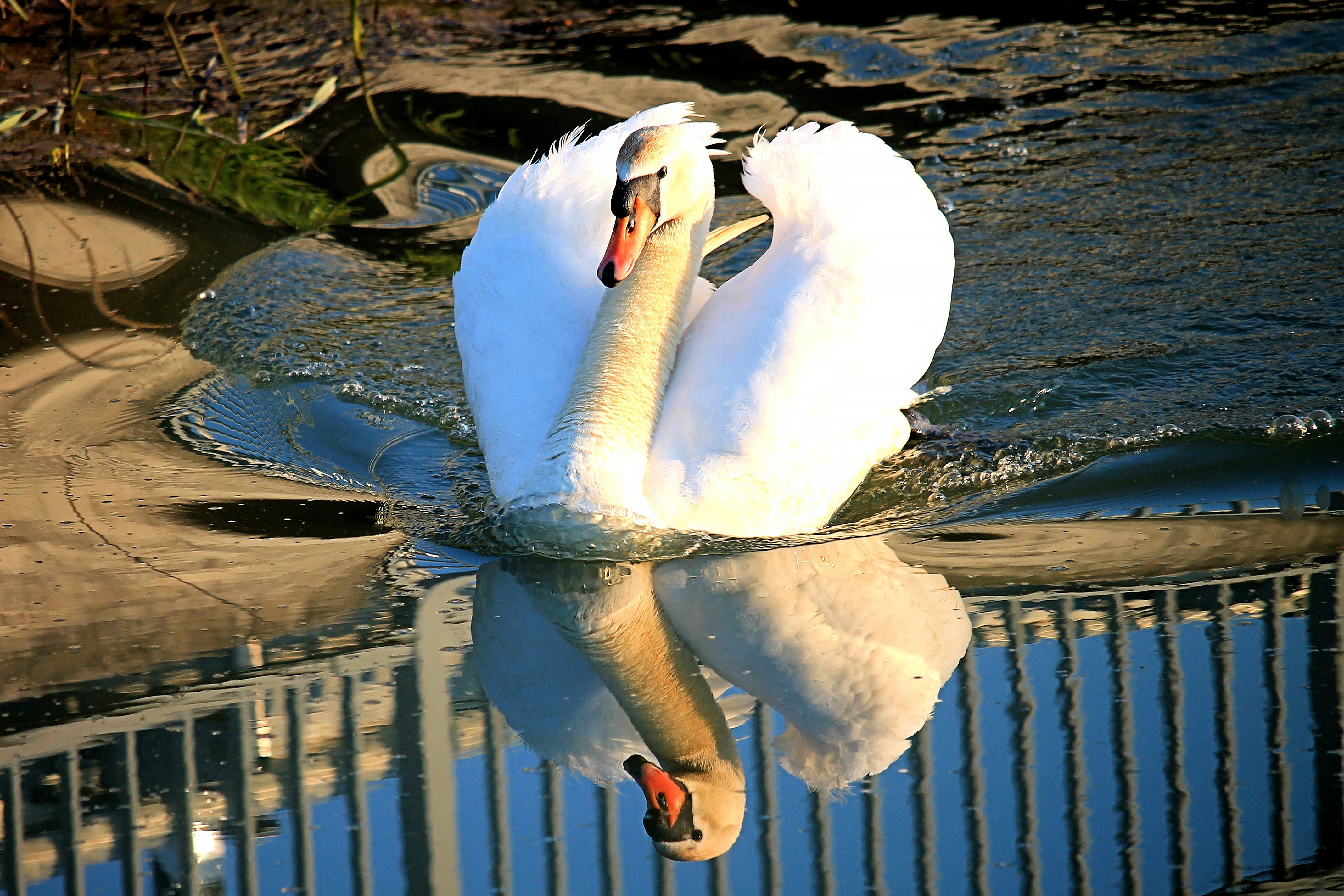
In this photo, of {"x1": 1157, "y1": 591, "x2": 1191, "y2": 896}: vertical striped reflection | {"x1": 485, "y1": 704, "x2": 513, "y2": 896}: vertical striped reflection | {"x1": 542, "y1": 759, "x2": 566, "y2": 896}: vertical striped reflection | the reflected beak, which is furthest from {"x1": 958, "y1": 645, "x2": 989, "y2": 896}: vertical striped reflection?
{"x1": 485, "y1": 704, "x2": 513, "y2": 896}: vertical striped reflection

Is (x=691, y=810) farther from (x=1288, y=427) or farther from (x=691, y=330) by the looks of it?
(x=1288, y=427)

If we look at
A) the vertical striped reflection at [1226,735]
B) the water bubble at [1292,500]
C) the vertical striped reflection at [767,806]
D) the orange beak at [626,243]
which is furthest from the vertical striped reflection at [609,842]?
the water bubble at [1292,500]

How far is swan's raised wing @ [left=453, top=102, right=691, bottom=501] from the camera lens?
3854 millimetres

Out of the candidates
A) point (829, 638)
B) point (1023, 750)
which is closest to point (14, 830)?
point (829, 638)

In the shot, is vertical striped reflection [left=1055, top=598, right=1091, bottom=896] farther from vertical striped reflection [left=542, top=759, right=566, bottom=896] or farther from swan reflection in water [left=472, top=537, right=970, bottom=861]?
vertical striped reflection [left=542, top=759, right=566, bottom=896]

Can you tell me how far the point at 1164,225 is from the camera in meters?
5.86

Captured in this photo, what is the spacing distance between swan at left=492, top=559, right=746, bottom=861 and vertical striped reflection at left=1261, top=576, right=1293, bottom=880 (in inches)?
38.2

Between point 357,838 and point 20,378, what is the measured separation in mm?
3106

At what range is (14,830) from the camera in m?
2.70

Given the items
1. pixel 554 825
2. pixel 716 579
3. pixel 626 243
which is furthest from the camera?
pixel 626 243

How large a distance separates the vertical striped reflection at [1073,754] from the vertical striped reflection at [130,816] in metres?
1.69

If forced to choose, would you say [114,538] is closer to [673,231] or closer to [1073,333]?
[673,231]

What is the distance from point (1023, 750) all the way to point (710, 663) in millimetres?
747

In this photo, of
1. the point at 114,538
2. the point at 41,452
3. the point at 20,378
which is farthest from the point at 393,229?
the point at 114,538
